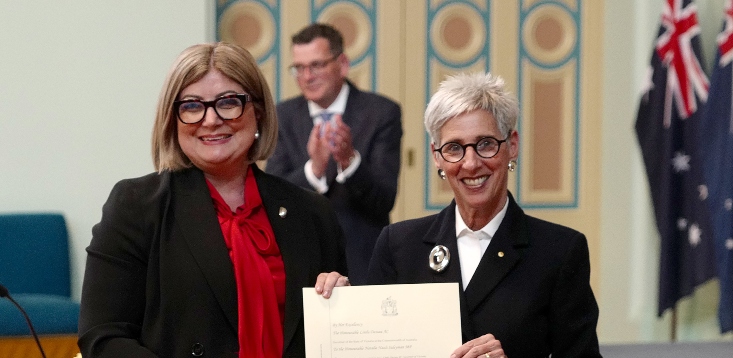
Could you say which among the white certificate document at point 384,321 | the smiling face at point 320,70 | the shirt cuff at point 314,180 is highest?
the smiling face at point 320,70

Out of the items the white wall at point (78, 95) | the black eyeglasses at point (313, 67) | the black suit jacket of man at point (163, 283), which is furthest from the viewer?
the white wall at point (78, 95)

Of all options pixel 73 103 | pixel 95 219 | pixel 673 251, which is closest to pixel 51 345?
pixel 95 219

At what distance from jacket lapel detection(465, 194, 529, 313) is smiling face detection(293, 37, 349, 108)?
9.08 ft

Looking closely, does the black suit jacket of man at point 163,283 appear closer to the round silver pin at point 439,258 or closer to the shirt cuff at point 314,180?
the round silver pin at point 439,258

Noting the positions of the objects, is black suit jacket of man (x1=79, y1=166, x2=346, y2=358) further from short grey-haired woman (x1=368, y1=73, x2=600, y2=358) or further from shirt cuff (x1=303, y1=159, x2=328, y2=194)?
shirt cuff (x1=303, y1=159, x2=328, y2=194)

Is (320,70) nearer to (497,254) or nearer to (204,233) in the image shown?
(497,254)

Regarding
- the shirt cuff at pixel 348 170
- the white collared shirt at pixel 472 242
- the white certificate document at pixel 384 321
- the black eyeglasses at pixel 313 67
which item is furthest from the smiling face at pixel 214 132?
the black eyeglasses at pixel 313 67

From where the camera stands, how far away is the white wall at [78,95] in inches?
234

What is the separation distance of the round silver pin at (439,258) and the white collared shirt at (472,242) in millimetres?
51

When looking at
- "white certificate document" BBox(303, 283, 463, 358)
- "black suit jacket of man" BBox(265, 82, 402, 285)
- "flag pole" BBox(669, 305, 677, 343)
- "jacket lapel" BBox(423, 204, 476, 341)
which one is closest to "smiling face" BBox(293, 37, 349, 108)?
"black suit jacket of man" BBox(265, 82, 402, 285)

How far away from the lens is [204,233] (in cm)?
216

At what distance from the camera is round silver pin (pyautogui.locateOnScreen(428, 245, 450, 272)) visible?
7.80ft

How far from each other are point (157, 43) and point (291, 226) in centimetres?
406

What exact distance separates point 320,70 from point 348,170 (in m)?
Result: 0.67
